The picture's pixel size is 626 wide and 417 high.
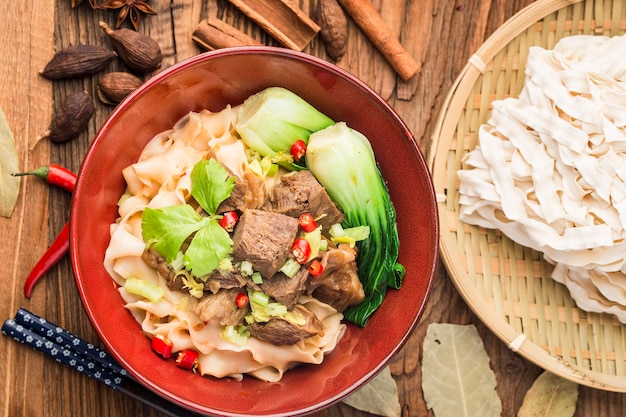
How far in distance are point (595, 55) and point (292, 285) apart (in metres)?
2.42

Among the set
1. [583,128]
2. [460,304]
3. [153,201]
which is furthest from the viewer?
[460,304]

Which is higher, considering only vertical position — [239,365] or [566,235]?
[566,235]

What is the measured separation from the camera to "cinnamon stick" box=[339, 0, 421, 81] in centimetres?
414

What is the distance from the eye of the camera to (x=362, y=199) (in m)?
3.67

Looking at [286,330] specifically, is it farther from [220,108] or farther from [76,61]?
[76,61]

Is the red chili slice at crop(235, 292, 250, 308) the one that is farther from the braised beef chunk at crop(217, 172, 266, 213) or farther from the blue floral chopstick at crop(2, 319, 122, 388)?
the blue floral chopstick at crop(2, 319, 122, 388)

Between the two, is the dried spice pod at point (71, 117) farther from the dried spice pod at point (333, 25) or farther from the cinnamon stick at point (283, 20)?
the dried spice pod at point (333, 25)

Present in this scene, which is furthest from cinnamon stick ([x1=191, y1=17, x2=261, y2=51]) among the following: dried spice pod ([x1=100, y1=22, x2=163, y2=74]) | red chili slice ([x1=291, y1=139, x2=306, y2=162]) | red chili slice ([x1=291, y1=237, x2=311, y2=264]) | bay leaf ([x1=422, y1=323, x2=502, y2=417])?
bay leaf ([x1=422, y1=323, x2=502, y2=417])

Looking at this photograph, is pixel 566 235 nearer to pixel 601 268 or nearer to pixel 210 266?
pixel 601 268

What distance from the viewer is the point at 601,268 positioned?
3965 millimetres

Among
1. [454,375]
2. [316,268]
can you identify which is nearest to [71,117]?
[316,268]

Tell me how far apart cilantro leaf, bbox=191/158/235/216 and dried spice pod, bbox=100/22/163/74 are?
2.92 ft

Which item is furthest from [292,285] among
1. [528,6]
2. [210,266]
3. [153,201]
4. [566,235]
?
[528,6]

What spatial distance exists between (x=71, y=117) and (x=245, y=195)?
4.01 ft
